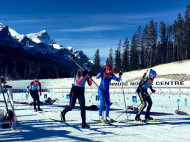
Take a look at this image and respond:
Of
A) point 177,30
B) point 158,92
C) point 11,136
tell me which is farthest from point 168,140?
point 177,30

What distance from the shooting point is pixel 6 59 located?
146500mm

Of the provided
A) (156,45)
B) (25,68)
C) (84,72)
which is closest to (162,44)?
(156,45)

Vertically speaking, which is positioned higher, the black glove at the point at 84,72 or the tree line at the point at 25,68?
the tree line at the point at 25,68

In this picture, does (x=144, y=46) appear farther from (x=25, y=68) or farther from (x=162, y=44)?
(x=25, y=68)

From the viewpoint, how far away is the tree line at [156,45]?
77.6 m

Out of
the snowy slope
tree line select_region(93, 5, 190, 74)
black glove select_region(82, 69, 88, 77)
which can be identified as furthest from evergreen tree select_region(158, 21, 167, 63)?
black glove select_region(82, 69, 88, 77)

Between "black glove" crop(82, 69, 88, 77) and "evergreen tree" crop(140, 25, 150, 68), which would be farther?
"evergreen tree" crop(140, 25, 150, 68)

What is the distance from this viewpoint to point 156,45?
269 ft

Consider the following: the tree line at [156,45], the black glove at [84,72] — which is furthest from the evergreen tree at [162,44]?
the black glove at [84,72]

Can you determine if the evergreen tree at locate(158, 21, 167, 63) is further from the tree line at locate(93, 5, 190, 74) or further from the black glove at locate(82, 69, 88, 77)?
the black glove at locate(82, 69, 88, 77)

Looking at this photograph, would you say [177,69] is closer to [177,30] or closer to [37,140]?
[177,30]

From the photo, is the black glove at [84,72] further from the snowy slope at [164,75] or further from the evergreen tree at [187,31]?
the evergreen tree at [187,31]

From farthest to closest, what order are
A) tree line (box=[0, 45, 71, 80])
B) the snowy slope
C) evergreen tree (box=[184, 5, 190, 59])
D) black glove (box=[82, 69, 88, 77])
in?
tree line (box=[0, 45, 71, 80]), evergreen tree (box=[184, 5, 190, 59]), the snowy slope, black glove (box=[82, 69, 88, 77])

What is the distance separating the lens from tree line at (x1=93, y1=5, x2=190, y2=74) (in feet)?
254
